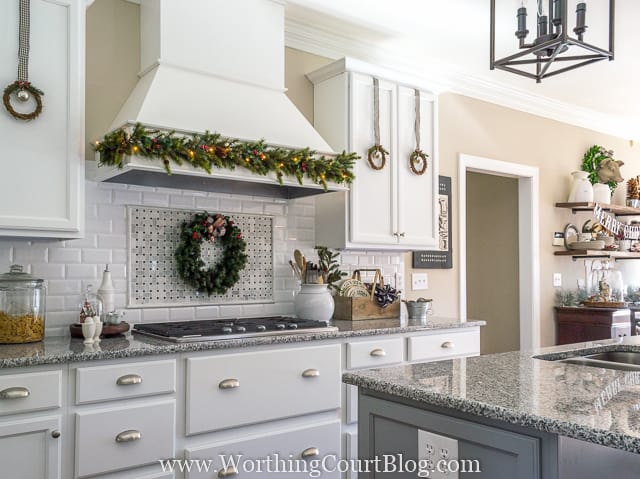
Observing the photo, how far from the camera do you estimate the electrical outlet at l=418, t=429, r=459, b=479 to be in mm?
1499

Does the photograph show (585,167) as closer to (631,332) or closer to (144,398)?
(631,332)

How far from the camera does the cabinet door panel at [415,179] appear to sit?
12.8 feet

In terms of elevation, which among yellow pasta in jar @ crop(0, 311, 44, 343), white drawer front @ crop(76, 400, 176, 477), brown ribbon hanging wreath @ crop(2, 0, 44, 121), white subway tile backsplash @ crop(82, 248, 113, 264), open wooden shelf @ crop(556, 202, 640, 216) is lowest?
white drawer front @ crop(76, 400, 176, 477)

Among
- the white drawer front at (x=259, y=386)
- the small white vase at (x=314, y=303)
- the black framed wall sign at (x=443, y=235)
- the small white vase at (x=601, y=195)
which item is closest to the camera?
the white drawer front at (x=259, y=386)

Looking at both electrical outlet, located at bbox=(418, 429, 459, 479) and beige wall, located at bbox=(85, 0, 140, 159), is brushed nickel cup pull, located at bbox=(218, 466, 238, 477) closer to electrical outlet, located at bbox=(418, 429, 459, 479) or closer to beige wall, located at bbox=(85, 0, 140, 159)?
electrical outlet, located at bbox=(418, 429, 459, 479)

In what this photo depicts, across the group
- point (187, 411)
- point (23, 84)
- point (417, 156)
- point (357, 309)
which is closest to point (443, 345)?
point (357, 309)

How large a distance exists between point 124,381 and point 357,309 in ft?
5.41

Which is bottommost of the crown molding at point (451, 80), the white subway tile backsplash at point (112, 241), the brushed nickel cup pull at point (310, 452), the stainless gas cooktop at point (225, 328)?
the brushed nickel cup pull at point (310, 452)

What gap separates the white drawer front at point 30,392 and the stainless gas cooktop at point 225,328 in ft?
1.71

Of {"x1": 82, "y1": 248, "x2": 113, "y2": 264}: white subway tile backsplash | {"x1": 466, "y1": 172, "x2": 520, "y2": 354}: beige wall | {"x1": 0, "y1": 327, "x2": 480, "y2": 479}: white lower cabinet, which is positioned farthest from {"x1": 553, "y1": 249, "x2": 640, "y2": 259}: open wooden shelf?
{"x1": 82, "y1": 248, "x2": 113, "y2": 264}: white subway tile backsplash

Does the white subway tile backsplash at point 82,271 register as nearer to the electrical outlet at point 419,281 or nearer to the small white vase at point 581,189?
the electrical outlet at point 419,281

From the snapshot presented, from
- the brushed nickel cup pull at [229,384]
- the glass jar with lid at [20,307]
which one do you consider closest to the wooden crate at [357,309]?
the brushed nickel cup pull at [229,384]

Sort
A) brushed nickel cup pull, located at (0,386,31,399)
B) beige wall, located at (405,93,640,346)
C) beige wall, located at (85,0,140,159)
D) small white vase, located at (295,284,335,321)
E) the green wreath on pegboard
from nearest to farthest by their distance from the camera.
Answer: brushed nickel cup pull, located at (0,386,31,399) → beige wall, located at (85,0,140,159) → the green wreath on pegboard → small white vase, located at (295,284,335,321) → beige wall, located at (405,93,640,346)

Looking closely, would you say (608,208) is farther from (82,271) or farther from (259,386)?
(82,271)
